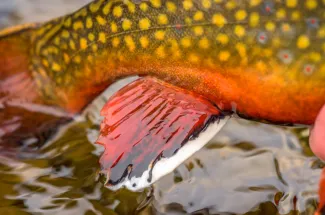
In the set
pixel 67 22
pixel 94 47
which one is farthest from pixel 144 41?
pixel 67 22

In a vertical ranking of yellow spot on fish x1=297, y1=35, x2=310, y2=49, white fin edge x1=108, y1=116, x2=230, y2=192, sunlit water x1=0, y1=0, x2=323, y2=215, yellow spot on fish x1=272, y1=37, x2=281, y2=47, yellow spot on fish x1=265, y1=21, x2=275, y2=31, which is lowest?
sunlit water x1=0, y1=0, x2=323, y2=215

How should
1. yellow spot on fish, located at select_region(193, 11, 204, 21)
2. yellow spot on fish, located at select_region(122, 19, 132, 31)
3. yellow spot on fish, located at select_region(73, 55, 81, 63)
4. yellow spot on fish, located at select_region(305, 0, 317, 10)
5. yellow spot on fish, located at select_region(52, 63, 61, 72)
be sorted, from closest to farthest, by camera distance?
yellow spot on fish, located at select_region(305, 0, 317, 10), yellow spot on fish, located at select_region(193, 11, 204, 21), yellow spot on fish, located at select_region(122, 19, 132, 31), yellow spot on fish, located at select_region(73, 55, 81, 63), yellow spot on fish, located at select_region(52, 63, 61, 72)

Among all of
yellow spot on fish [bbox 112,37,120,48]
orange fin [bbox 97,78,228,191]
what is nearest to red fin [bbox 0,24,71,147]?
yellow spot on fish [bbox 112,37,120,48]

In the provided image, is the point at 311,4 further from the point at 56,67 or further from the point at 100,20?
the point at 56,67

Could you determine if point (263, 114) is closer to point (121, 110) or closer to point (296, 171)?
point (121, 110)

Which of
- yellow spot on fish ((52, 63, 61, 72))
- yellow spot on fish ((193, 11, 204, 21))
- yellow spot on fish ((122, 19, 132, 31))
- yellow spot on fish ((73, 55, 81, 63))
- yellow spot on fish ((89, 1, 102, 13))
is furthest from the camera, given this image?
yellow spot on fish ((52, 63, 61, 72))

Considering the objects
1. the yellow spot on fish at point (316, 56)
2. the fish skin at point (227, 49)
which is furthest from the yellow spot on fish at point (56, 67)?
the yellow spot on fish at point (316, 56)

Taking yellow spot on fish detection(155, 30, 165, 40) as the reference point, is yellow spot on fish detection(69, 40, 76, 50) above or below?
above

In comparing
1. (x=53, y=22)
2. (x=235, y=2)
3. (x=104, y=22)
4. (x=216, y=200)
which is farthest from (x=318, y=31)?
(x=53, y=22)

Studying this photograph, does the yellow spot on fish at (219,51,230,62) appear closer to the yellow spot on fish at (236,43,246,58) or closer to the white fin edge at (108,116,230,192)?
the yellow spot on fish at (236,43,246,58)
